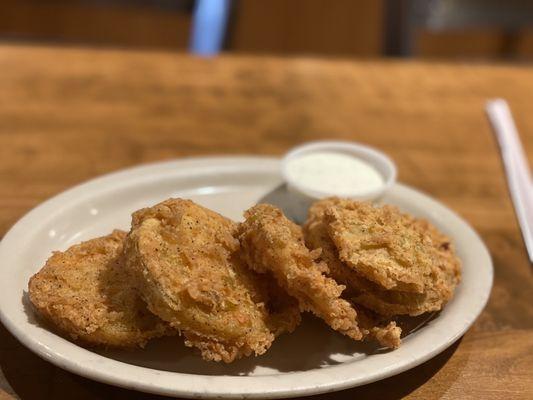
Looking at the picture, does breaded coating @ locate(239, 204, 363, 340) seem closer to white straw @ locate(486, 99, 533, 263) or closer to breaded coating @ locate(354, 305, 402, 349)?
breaded coating @ locate(354, 305, 402, 349)

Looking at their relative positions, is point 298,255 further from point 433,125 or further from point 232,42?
point 232,42

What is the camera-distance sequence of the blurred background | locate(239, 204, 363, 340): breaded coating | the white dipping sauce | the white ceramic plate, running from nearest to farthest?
the white ceramic plate → locate(239, 204, 363, 340): breaded coating → the white dipping sauce → the blurred background

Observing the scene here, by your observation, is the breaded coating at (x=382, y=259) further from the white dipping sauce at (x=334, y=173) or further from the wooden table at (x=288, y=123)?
the white dipping sauce at (x=334, y=173)

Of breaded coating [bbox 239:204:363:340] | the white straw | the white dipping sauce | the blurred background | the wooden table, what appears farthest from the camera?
the blurred background

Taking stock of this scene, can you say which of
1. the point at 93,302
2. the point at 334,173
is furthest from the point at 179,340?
the point at 334,173

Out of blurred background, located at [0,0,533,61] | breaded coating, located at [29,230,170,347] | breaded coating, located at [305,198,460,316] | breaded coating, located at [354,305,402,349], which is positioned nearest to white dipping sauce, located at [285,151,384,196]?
breaded coating, located at [305,198,460,316]

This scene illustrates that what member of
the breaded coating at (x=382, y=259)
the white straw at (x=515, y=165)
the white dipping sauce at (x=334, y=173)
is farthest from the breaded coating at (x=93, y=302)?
the white straw at (x=515, y=165)

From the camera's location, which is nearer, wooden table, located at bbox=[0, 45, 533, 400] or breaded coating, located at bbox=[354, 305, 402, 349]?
breaded coating, located at bbox=[354, 305, 402, 349]
